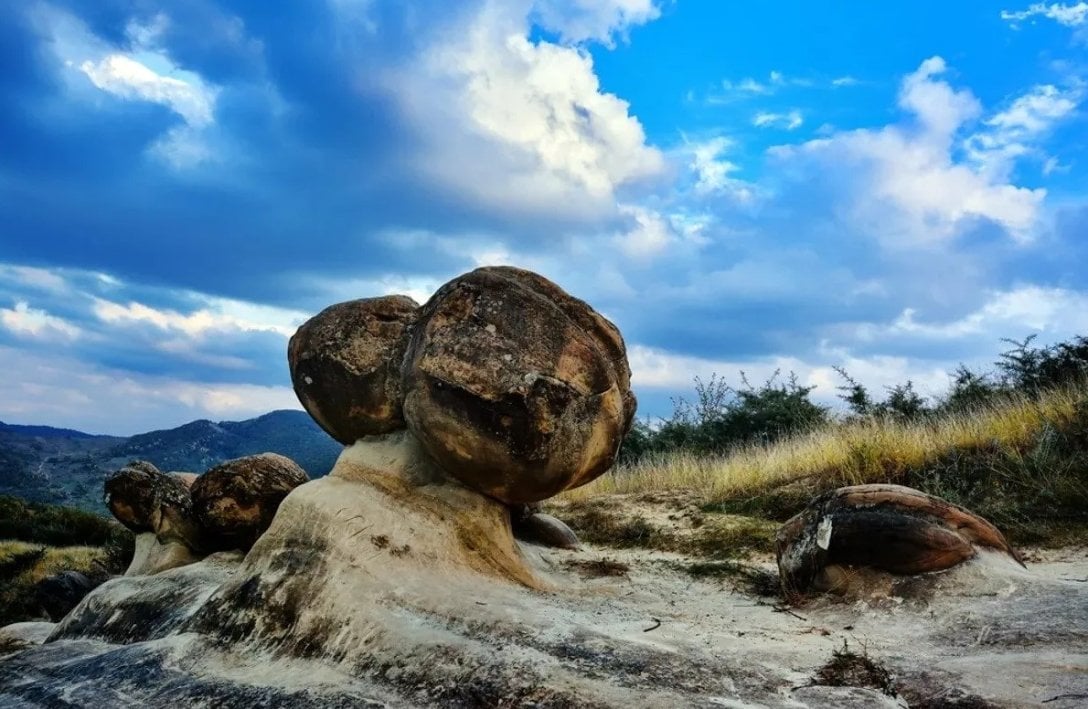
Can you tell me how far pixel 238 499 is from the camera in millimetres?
6609

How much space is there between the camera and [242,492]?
6.64 meters

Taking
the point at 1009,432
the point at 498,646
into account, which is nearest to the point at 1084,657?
the point at 498,646

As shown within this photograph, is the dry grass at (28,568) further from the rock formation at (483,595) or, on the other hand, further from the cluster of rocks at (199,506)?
the rock formation at (483,595)

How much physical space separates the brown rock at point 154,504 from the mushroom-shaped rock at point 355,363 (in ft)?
6.98

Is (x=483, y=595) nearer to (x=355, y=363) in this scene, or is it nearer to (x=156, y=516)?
(x=355, y=363)

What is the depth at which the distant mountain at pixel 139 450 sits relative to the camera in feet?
189

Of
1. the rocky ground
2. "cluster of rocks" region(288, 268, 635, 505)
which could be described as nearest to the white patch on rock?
the rocky ground

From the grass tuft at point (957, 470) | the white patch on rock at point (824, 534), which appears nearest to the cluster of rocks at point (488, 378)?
the white patch on rock at point (824, 534)

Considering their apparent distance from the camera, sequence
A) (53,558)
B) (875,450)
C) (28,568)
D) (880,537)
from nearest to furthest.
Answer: (880,537), (875,450), (28,568), (53,558)

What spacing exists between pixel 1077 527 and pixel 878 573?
12.0 ft

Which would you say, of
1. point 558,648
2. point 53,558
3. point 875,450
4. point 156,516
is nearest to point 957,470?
point 875,450

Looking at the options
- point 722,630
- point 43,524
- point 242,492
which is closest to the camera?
point 722,630

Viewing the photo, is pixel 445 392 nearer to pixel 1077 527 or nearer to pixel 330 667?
pixel 330 667

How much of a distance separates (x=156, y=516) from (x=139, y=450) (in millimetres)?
69613
